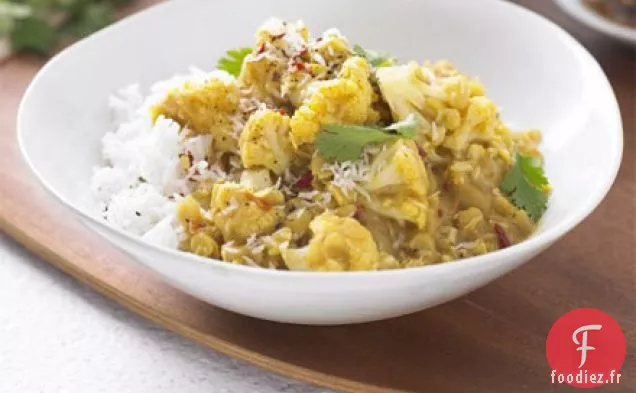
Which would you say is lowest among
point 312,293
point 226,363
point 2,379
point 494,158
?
point 2,379

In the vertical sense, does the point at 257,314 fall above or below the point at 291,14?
below

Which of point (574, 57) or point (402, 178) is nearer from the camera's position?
point (402, 178)

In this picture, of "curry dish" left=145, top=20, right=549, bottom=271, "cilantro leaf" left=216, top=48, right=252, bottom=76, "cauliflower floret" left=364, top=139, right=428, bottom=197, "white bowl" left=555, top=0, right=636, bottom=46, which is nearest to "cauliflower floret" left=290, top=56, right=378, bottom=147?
"curry dish" left=145, top=20, right=549, bottom=271

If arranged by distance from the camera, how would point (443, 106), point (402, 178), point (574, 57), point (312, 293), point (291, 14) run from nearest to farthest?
point (312, 293), point (402, 178), point (443, 106), point (574, 57), point (291, 14)

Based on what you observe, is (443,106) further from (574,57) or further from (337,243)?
(574,57)

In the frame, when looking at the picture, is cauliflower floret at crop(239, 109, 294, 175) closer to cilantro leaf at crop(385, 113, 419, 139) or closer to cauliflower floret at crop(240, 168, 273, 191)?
cauliflower floret at crop(240, 168, 273, 191)

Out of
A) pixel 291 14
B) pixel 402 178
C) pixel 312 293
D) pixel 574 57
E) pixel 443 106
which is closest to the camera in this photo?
pixel 312 293

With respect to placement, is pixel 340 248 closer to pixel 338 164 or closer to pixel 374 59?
pixel 338 164

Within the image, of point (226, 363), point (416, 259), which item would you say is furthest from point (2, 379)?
Result: point (416, 259)
